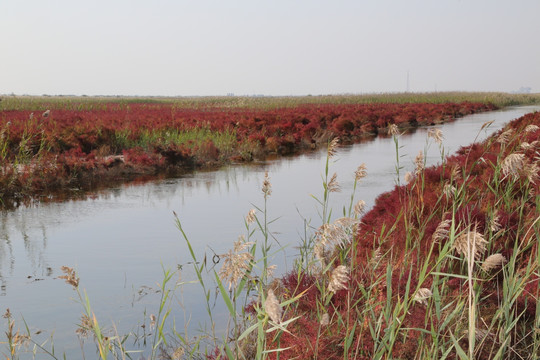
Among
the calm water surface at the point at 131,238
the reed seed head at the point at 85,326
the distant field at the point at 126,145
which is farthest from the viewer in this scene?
the distant field at the point at 126,145

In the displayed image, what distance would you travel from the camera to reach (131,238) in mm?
8250

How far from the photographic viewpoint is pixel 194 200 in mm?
11148

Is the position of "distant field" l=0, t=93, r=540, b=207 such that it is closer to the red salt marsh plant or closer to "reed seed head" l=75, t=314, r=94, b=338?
the red salt marsh plant

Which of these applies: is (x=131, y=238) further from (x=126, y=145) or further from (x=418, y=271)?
(x=126, y=145)

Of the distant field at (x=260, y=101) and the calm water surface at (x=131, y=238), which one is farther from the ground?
the distant field at (x=260, y=101)

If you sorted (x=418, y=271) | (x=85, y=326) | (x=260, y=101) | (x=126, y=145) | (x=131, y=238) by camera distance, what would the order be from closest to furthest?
(x=85, y=326) < (x=418, y=271) < (x=131, y=238) < (x=126, y=145) < (x=260, y=101)

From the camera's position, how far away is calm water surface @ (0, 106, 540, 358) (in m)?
5.56

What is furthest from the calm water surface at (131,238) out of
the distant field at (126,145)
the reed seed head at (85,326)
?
the distant field at (126,145)

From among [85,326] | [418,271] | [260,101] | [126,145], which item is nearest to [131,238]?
[85,326]

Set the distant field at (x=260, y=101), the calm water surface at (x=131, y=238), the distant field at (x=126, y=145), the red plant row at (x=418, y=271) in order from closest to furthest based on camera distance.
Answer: the red plant row at (x=418, y=271) → the calm water surface at (x=131, y=238) → the distant field at (x=126, y=145) → the distant field at (x=260, y=101)

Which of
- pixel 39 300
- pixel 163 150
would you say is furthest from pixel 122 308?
pixel 163 150

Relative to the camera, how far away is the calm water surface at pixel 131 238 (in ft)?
18.3

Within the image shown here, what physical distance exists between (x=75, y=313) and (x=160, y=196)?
20.5 ft

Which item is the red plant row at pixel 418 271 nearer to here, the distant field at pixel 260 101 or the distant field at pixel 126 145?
the distant field at pixel 126 145
